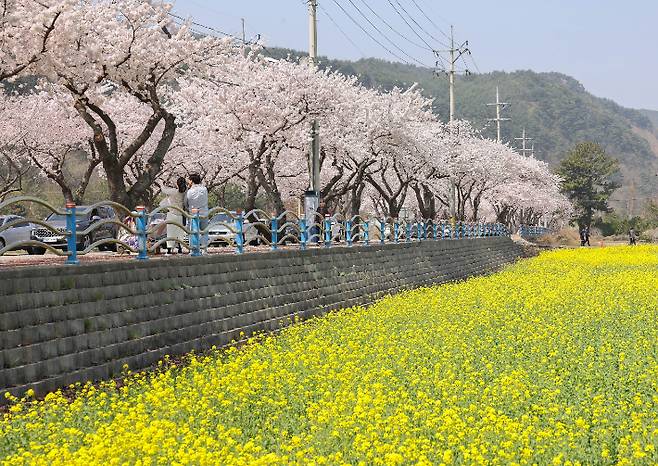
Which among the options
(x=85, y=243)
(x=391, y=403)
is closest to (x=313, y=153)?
(x=85, y=243)

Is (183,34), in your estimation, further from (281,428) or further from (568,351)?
(281,428)

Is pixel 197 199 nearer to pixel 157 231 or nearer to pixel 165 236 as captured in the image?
pixel 157 231

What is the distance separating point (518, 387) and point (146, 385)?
5.20m

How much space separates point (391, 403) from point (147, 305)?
5941 mm

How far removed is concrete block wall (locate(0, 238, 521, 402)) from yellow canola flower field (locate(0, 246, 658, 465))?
49cm

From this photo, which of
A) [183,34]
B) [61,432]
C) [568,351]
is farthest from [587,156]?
[61,432]

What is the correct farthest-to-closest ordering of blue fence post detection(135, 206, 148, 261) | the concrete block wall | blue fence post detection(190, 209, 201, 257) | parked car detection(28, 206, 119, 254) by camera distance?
parked car detection(28, 206, 119, 254) < blue fence post detection(190, 209, 201, 257) < blue fence post detection(135, 206, 148, 261) < the concrete block wall

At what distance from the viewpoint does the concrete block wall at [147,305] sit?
11.5m

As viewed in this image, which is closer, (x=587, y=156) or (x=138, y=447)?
(x=138, y=447)

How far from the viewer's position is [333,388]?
452 inches

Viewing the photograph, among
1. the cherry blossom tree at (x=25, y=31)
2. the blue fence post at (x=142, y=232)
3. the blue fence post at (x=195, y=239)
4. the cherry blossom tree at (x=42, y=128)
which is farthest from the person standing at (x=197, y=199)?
the cherry blossom tree at (x=42, y=128)

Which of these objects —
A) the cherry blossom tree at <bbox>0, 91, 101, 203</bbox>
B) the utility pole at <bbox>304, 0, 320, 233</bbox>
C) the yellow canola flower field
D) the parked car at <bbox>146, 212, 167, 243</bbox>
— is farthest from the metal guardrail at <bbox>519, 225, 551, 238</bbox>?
the yellow canola flower field

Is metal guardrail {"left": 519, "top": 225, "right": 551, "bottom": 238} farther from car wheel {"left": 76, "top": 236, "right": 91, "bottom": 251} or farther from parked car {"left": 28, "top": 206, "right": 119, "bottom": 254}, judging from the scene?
car wheel {"left": 76, "top": 236, "right": 91, "bottom": 251}

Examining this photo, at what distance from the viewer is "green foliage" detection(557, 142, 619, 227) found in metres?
105
